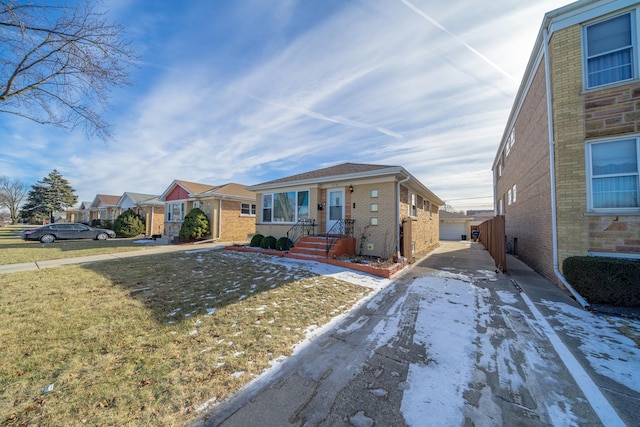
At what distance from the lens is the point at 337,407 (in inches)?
86.6

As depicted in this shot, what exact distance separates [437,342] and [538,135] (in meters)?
7.96

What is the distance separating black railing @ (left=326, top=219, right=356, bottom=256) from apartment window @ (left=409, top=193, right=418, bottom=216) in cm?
322

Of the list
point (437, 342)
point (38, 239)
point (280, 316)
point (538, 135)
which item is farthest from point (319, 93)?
point (38, 239)

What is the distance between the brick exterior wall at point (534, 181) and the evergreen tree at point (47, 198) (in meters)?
67.1

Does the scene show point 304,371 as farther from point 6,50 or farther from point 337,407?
point 6,50

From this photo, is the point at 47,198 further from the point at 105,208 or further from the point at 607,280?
the point at 607,280

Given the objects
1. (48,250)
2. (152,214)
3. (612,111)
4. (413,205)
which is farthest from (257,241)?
(152,214)

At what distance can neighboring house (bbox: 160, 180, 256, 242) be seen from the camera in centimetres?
1709

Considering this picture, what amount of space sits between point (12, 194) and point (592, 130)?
268ft

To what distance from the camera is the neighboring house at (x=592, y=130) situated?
17.4 ft

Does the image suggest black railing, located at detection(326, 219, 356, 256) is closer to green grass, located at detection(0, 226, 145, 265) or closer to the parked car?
green grass, located at detection(0, 226, 145, 265)

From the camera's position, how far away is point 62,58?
5.43 m

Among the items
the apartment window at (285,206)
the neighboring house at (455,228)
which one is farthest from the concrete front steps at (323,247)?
the neighboring house at (455,228)

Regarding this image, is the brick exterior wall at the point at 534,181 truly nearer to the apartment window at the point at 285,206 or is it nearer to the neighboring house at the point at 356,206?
the neighboring house at the point at 356,206
